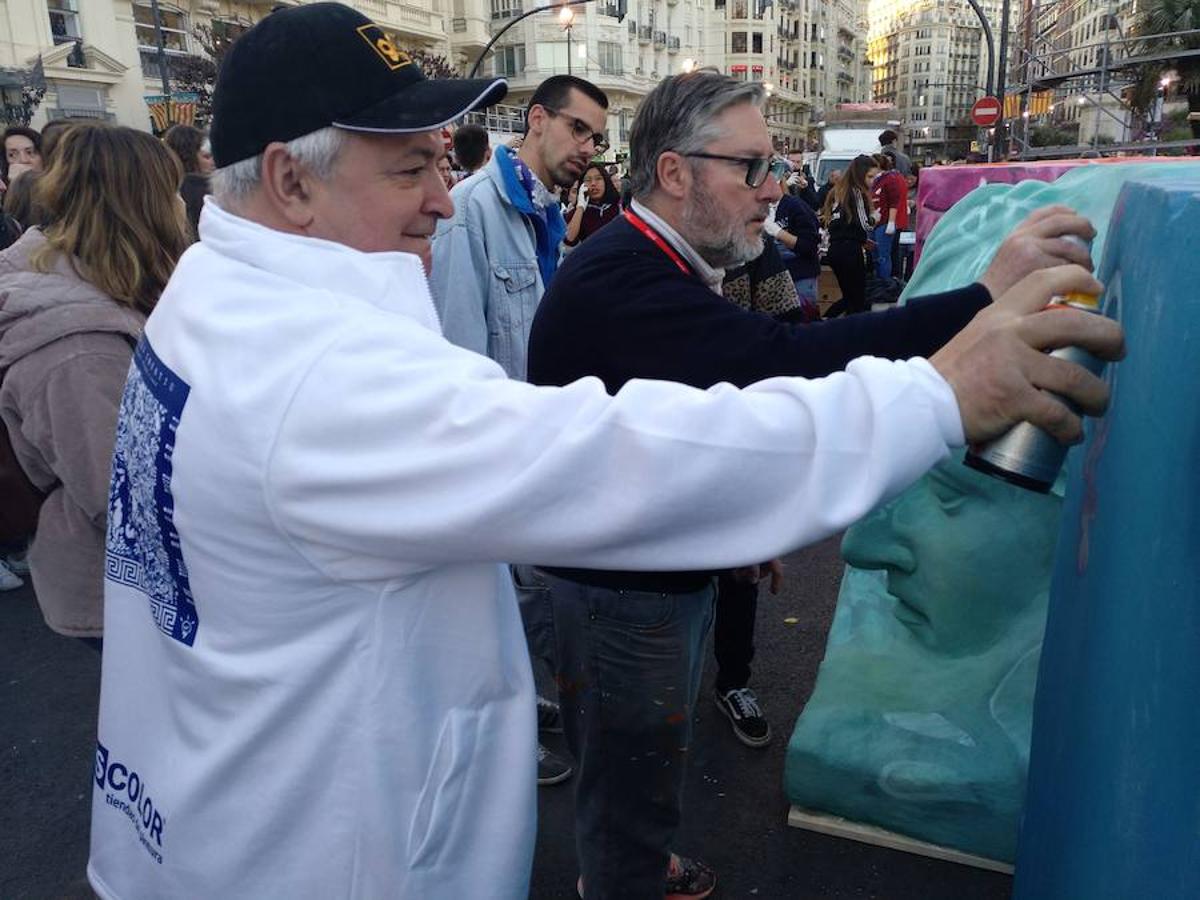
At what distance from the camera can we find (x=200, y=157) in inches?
211

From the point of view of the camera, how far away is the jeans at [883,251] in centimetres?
1080

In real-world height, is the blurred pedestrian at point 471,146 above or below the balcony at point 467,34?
below

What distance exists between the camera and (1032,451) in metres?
0.99

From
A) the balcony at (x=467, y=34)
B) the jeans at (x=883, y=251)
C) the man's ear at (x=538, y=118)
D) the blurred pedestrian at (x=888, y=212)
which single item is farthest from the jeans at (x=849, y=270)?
the balcony at (x=467, y=34)

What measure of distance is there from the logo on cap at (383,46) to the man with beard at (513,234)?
5.93 ft

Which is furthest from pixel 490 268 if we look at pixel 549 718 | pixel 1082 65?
pixel 1082 65

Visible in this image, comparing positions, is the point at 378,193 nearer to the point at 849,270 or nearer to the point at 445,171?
the point at 445,171

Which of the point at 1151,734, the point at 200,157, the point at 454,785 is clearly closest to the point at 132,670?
the point at 454,785

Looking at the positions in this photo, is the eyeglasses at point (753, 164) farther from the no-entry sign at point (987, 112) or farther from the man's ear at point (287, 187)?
the no-entry sign at point (987, 112)

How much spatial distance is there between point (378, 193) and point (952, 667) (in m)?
2.16

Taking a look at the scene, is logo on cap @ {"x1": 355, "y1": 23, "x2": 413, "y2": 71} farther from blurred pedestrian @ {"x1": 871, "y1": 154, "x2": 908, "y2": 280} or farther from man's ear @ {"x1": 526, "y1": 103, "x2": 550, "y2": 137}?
blurred pedestrian @ {"x1": 871, "y1": 154, "x2": 908, "y2": 280}

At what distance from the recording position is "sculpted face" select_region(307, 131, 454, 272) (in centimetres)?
116

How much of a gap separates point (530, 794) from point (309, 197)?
83cm

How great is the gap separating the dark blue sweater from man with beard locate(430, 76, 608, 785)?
1195 millimetres
